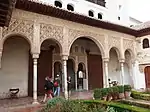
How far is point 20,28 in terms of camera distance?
28.2 feet

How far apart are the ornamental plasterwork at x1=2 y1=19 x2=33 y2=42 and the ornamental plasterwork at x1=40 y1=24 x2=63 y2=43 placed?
627mm

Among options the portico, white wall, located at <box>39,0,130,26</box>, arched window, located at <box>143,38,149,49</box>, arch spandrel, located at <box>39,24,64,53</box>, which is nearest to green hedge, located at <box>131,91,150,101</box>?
the portico

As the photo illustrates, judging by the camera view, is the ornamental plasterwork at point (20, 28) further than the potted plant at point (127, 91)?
No

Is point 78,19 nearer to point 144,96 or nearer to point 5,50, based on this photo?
point 5,50

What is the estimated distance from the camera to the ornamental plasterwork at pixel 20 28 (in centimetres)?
819

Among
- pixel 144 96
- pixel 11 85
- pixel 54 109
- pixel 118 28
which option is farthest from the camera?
pixel 118 28

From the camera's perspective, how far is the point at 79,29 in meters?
11.1

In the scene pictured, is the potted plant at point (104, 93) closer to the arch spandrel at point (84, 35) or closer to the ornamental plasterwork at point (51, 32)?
the arch spandrel at point (84, 35)

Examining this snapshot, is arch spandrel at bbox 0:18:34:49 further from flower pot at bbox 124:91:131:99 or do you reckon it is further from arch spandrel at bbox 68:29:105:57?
flower pot at bbox 124:91:131:99

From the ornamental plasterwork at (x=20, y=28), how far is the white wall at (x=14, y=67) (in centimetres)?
266

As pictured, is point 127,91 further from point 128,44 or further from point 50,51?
point 50,51

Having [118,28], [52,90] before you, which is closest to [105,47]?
[118,28]

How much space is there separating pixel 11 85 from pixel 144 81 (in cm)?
1109

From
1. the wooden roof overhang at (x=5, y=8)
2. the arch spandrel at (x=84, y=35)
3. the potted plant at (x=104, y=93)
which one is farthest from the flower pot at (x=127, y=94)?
the wooden roof overhang at (x=5, y=8)
